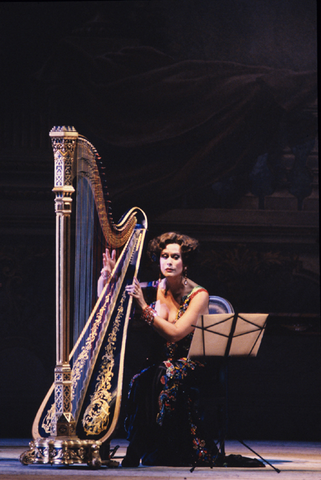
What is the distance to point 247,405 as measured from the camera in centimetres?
465

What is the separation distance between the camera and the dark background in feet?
15.3

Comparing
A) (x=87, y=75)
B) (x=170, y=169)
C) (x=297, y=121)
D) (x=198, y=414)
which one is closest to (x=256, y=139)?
(x=297, y=121)

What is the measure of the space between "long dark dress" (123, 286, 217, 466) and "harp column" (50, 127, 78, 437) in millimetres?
466

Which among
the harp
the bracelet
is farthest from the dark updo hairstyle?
the bracelet

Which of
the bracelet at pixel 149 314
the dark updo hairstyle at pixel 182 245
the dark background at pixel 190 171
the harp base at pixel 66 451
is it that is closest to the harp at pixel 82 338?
the harp base at pixel 66 451

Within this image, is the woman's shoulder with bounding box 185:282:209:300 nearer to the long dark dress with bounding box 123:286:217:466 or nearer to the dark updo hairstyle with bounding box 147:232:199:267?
the dark updo hairstyle with bounding box 147:232:199:267

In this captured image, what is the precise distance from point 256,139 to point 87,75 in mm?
1261

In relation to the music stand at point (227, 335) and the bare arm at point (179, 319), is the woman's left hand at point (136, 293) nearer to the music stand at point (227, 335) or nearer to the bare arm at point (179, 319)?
the bare arm at point (179, 319)

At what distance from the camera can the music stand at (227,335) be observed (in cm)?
312

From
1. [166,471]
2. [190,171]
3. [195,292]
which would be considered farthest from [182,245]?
[190,171]

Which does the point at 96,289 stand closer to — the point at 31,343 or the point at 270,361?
the point at 31,343

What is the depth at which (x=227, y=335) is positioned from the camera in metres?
3.18

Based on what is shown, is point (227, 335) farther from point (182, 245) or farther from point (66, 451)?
point (66, 451)

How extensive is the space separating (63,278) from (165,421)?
2.98 ft
